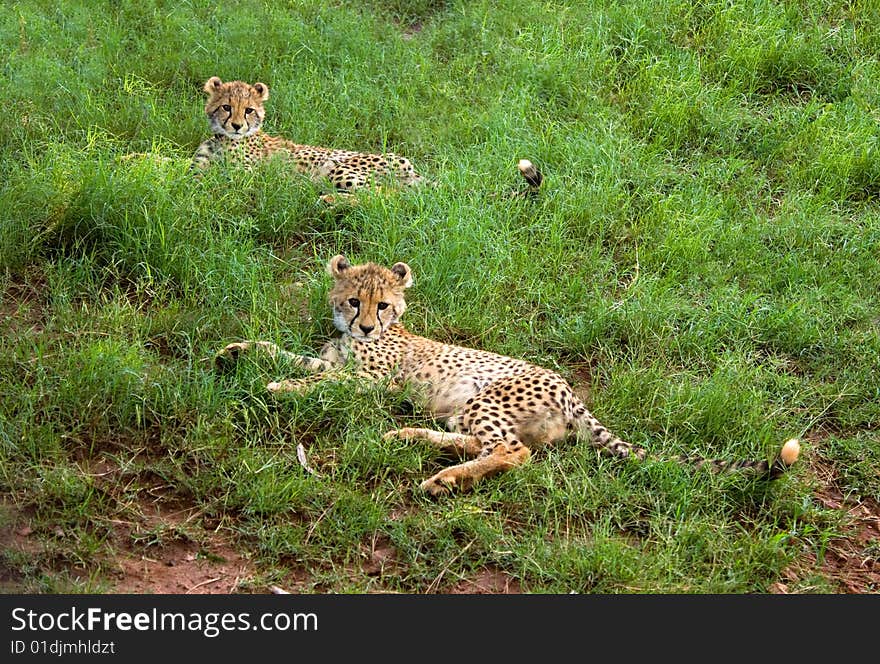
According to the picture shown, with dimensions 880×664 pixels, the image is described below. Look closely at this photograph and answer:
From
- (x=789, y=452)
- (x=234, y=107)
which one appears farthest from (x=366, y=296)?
(x=234, y=107)

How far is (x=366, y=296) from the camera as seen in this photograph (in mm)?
5367

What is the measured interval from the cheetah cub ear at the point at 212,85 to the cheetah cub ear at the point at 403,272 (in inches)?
92.1

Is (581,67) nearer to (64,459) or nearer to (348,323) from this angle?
(348,323)

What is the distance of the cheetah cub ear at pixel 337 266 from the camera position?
5477 mm

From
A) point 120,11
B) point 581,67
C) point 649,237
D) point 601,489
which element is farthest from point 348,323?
point 120,11

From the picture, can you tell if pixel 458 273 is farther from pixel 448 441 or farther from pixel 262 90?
pixel 262 90

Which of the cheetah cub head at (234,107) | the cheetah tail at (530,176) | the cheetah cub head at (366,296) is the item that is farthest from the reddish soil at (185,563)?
the cheetah cub head at (234,107)

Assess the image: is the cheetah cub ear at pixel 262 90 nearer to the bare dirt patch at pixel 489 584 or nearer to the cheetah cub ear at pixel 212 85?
the cheetah cub ear at pixel 212 85

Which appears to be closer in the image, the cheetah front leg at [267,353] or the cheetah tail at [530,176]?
the cheetah front leg at [267,353]

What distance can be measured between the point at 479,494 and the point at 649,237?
2.55m

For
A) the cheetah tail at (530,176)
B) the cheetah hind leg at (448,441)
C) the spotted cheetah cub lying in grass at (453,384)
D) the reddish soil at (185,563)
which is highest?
the cheetah tail at (530,176)

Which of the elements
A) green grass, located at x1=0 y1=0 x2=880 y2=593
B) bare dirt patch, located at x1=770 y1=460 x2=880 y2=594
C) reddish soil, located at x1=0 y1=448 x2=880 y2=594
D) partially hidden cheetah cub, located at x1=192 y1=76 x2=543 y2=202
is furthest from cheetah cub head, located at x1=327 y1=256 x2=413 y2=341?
bare dirt patch, located at x1=770 y1=460 x2=880 y2=594

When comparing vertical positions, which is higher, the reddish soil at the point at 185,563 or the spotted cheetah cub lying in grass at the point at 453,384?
the spotted cheetah cub lying in grass at the point at 453,384

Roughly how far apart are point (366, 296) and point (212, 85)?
2.52 meters
